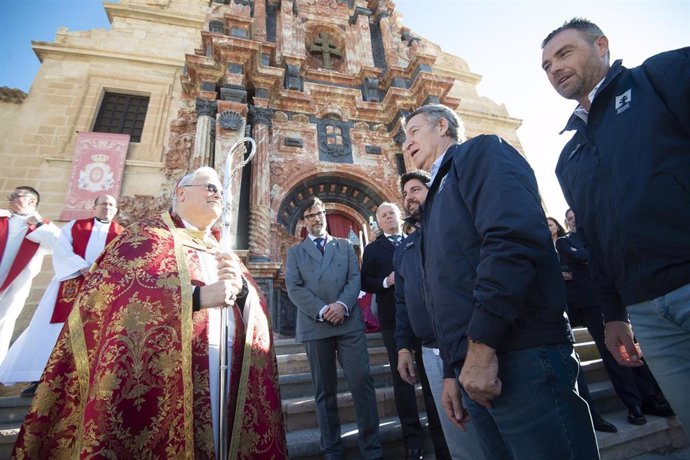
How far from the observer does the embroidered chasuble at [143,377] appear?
1.45 metres

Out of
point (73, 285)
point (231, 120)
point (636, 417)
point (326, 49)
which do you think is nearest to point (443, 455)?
point (636, 417)

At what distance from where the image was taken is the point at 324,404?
2609 millimetres

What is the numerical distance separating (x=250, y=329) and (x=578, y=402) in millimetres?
1590

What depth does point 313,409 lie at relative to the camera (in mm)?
3029

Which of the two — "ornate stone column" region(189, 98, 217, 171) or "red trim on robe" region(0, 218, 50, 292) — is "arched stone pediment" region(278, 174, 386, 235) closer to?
"ornate stone column" region(189, 98, 217, 171)

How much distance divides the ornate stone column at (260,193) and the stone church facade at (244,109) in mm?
27

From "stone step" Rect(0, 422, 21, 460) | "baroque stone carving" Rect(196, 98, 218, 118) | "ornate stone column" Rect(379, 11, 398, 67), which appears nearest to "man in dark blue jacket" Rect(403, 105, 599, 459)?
"stone step" Rect(0, 422, 21, 460)

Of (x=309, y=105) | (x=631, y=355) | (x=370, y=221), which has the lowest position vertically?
(x=631, y=355)

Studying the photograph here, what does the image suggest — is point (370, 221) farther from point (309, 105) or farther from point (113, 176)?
point (113, 176)

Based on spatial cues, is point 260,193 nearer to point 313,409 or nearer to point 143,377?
point 313,409

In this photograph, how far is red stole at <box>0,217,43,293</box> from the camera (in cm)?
415

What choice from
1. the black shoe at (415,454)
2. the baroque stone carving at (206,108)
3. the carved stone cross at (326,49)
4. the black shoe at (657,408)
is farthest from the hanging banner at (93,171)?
the black shoe at (657,408)

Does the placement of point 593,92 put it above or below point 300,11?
below

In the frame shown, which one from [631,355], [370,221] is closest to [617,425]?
[631,355]
